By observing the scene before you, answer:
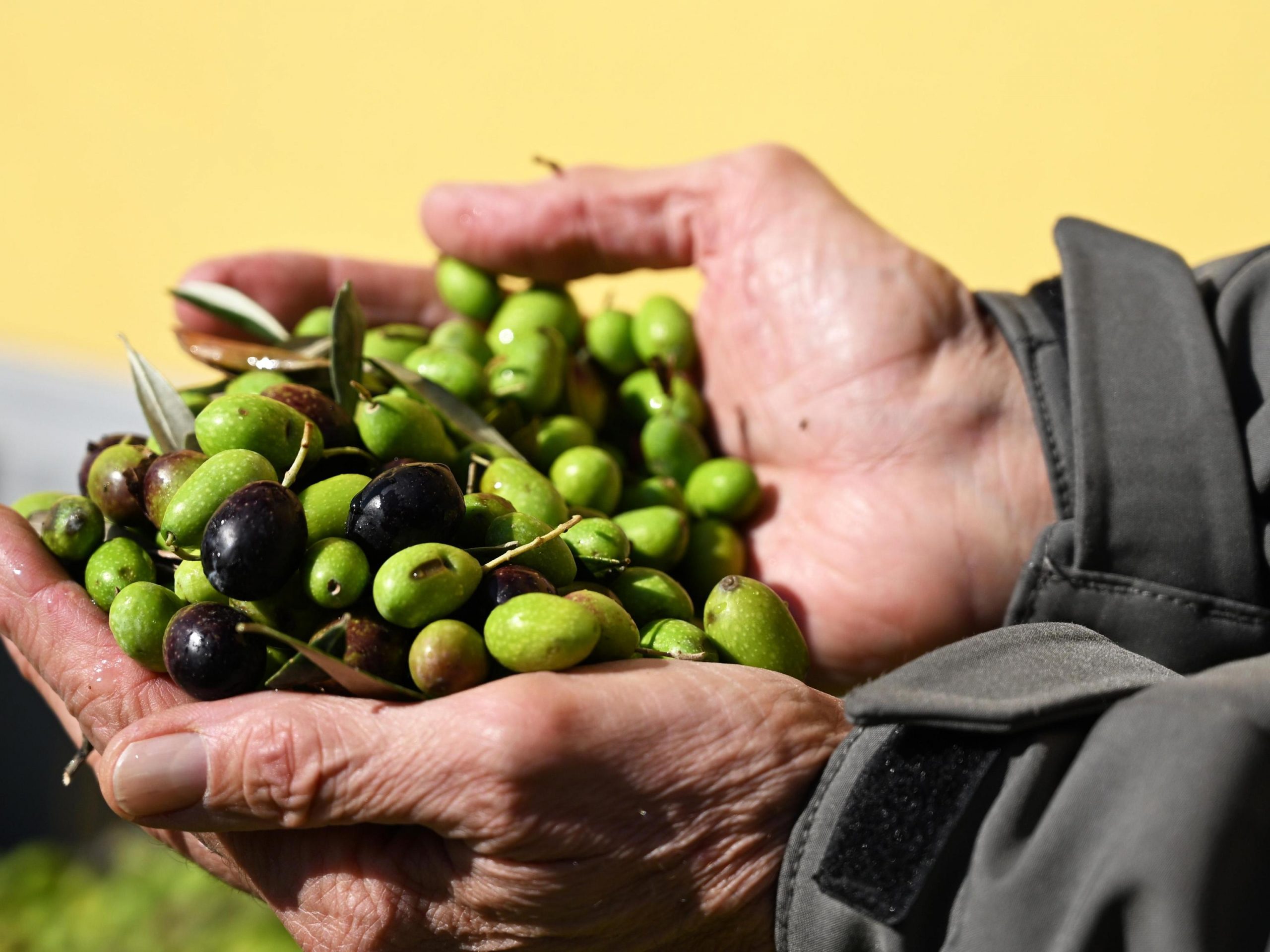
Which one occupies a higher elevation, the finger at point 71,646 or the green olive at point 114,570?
the green olive at point 114,570

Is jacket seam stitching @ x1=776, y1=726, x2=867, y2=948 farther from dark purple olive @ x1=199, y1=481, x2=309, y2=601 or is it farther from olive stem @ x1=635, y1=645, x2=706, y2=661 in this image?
dark purple olive @ x1=199, y1=481, x2=309, y2=601

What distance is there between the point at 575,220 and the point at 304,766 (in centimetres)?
194

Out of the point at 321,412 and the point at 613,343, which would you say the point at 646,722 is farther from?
the point at 613,343

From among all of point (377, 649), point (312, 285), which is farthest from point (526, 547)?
point (312, 285)

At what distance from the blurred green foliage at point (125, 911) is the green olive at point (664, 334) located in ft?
8.22

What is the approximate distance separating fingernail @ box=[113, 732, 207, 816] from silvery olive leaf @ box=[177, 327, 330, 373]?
3.77 feet

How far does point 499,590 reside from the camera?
1.73 meters

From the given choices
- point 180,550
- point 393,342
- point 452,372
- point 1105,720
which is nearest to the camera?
point 1105,720

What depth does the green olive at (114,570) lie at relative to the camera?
72.8 inches

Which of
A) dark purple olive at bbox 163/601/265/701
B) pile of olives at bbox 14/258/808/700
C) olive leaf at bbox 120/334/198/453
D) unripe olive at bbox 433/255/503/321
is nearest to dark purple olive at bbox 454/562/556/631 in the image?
pile of olives at bbox 14/258/808/700

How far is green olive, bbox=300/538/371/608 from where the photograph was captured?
1679 mm

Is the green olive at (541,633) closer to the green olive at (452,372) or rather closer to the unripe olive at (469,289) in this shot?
the green olive at (452,372)

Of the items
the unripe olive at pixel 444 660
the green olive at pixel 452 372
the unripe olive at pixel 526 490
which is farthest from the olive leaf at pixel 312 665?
the green olive at pixel 452 372

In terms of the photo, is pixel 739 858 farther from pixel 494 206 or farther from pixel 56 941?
pixel 56 941
